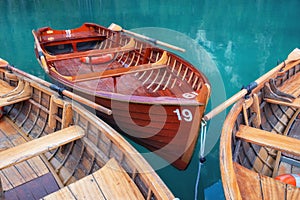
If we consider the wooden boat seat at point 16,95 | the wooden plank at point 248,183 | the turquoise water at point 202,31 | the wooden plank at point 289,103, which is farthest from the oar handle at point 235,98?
the wooden boat seat at point 16,95

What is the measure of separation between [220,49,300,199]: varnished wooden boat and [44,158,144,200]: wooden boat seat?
84 centimetres

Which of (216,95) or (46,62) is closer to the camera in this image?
(46,62)

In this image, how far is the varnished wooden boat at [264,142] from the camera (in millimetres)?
2289

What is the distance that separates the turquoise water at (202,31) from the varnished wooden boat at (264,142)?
840 millimetres

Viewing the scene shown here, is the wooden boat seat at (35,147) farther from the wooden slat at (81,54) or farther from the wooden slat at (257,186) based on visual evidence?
the wooden slat at (81,54)

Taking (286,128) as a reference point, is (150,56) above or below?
above

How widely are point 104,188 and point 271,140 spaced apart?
1769 mm

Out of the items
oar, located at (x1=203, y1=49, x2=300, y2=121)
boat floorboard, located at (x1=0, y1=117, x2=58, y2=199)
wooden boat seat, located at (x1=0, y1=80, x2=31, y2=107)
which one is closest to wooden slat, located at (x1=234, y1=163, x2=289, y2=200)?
oar, located at (x1=203, y1=49, x2=300, y2=121)

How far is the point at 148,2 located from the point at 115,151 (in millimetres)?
23643

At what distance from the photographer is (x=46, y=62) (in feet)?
15.6

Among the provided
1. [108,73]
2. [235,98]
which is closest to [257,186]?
[235,98]

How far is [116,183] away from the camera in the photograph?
2.41m

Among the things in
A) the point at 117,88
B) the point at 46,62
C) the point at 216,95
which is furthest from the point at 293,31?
the point at 46,62

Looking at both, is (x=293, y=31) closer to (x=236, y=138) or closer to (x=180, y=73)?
(x=180, y=73)
